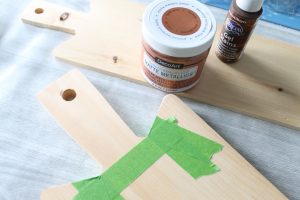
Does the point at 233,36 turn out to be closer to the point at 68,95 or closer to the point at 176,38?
the point at 176,38

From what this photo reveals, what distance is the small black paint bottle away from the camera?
1.55 ft

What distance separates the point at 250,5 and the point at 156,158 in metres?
0.25

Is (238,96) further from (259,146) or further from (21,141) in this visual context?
(21,141)

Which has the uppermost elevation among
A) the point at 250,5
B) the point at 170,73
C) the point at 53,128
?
the point at 250,5

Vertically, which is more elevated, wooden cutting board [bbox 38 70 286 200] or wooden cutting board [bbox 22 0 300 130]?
wooden cutting board [bbox 22 0 300 130]

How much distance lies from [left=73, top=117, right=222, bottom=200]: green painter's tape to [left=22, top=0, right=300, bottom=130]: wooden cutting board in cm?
9

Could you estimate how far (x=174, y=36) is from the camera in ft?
1.51

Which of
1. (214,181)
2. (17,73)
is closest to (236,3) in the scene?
(214,181)

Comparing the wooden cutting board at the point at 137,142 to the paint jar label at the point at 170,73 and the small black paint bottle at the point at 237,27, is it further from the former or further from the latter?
the small black paint bottle at the point at 237,27

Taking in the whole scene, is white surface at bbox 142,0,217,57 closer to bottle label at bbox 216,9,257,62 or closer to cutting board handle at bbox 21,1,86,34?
bottle label at bbox 216,9,257,62

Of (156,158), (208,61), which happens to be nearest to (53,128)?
(156,158)

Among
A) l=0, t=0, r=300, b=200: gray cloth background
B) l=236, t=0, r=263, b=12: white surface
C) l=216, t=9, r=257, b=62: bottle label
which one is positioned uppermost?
l=236, t=0, r=263, b=12: white surface

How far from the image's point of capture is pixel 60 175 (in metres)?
0.47

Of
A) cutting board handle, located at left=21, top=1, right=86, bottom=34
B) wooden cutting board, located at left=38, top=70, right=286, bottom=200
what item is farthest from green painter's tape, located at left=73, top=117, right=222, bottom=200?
cutting board handle, located at left=21, top=1, right=86, bottom=34
